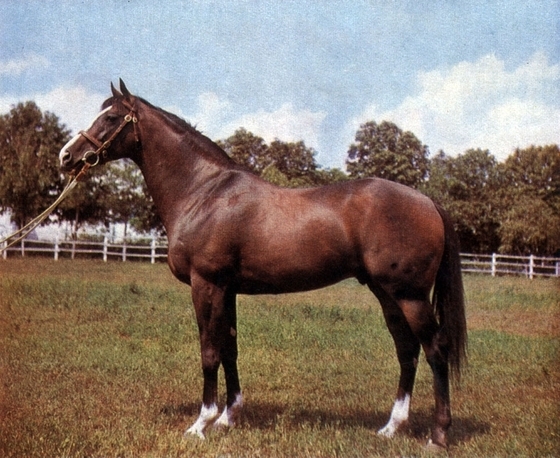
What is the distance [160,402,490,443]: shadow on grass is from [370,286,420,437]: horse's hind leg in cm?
18

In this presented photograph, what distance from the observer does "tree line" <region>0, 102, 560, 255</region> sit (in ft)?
23.7

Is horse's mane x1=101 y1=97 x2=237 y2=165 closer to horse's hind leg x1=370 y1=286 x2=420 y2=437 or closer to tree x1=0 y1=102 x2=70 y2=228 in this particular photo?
horse's hind leg x1=370 y1=286 x2=420 y2=437

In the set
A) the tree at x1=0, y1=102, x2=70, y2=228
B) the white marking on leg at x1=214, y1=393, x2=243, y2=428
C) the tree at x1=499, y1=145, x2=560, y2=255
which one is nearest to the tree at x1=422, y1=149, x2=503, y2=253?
the tree at x1=499, y1=145, x2=560, y2=255

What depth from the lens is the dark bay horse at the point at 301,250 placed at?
385 centimetres

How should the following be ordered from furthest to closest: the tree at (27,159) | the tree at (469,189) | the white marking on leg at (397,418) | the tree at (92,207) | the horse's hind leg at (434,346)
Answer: the tree at (92,207)
the tree at (469,189)
the tree at (27,159)
the white marking on leg at (397,418)
the horse's hind leg at (434,346)

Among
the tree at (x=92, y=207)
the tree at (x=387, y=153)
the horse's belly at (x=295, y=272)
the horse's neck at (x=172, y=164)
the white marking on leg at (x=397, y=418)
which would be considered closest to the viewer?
the horse's belly at (x=295, y=272)

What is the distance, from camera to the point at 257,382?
5.44 metres

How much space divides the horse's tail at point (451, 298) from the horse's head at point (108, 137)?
2729mm

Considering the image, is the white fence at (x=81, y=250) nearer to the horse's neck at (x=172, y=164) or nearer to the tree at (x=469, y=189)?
the tree at (x=469, y=189)

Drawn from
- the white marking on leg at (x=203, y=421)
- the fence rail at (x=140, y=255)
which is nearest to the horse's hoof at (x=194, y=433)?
the white marking on leg at (x=203, y=421)

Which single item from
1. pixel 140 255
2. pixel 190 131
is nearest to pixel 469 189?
pixel 140 255

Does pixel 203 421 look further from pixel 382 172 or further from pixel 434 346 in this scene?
pixel 382 172

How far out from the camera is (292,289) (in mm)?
4070

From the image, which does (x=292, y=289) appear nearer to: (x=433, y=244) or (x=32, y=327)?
(x=433, y=244)
